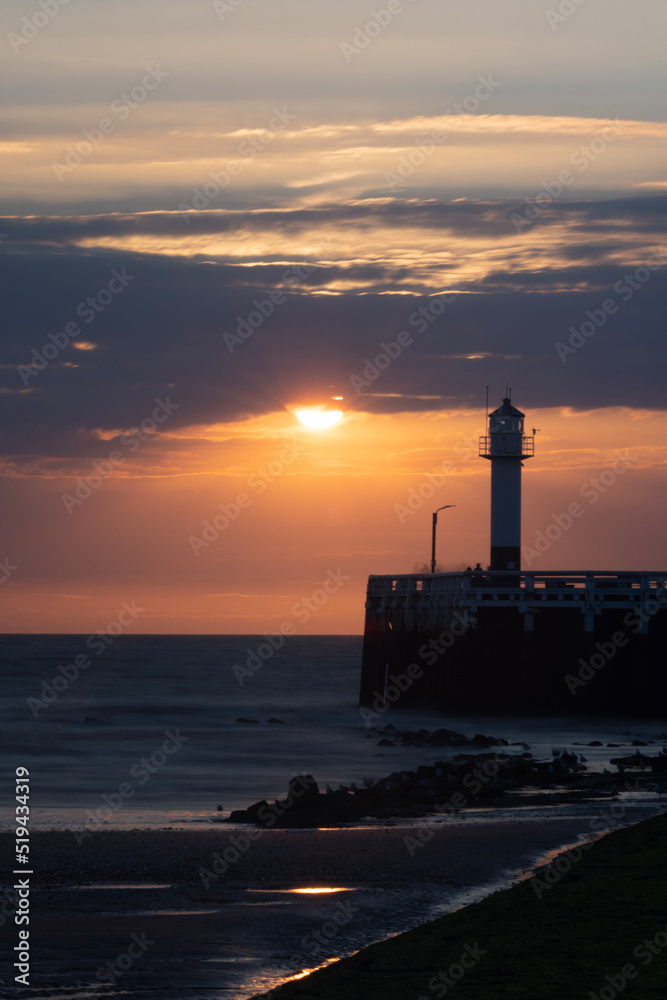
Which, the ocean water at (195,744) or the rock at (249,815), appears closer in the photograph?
the rock at (249,815)

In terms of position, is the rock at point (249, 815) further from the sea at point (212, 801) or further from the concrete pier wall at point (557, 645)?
the concrete pier wall at point (557, 645)

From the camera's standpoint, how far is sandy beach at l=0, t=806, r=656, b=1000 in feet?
31.9

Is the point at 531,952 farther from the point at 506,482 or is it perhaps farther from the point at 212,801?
the point at 506,482

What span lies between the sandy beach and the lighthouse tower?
86.2 feet

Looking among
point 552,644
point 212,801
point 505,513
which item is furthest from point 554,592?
point 212,801

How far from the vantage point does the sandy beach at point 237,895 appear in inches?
383

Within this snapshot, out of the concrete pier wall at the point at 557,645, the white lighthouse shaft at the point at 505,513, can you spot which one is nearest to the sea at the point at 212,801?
the concrete pier wall at the point at 557,645

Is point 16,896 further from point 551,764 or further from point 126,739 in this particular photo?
point 126,739

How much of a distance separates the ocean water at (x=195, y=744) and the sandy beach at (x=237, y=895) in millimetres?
3004

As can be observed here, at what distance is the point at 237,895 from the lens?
1282 cm

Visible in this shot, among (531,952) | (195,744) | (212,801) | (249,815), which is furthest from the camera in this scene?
(195,744)

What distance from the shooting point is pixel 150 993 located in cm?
905

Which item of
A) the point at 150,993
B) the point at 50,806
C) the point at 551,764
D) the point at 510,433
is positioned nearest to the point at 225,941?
the point at 150,993

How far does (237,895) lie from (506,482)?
33730mm
